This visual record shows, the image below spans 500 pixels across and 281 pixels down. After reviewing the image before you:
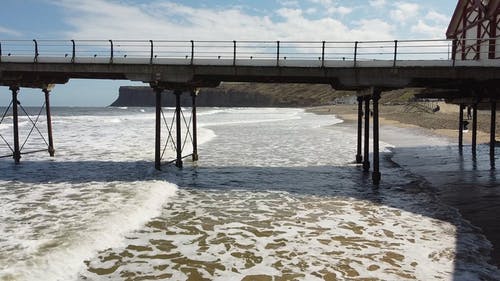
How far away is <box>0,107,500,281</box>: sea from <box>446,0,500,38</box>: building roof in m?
7.98

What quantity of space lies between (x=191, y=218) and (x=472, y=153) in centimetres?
1733

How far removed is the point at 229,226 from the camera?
34.4 ft

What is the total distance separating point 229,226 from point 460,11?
61.0 ft

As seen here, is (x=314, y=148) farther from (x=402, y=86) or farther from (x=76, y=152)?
(x=76, y=152)

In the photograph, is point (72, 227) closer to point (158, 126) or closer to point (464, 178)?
point (158, 126)

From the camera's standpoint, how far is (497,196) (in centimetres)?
1277

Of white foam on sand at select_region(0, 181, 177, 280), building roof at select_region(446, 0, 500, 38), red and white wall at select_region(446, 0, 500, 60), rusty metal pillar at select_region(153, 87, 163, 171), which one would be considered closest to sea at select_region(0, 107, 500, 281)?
white foam on sand at select_region(0, 181, 177, 280)

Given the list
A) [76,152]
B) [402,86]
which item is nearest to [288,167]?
[402,86]

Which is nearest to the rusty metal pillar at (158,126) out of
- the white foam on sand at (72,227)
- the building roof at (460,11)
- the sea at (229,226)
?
the sea at (229,226)

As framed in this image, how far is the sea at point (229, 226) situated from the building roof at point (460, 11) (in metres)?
7.98

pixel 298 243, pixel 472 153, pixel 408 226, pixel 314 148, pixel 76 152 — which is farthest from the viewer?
pixel 314 148

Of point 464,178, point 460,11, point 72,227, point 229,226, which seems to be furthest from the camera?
point 460,11

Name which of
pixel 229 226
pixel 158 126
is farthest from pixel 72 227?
pixel 158 126

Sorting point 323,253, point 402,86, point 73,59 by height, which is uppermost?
point 73,59
